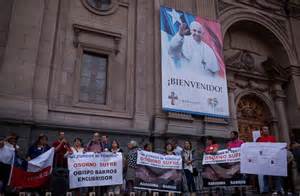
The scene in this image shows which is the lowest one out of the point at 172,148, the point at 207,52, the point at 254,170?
the point at 254,170

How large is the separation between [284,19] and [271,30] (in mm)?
1656

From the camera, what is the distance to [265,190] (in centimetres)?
817

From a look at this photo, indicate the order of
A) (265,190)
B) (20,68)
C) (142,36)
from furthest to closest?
(142,36)
(20,68)
(265,190)

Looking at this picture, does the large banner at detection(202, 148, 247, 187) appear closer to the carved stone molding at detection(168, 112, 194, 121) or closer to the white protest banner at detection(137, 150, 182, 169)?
the white protest banner at detection(137, 150, 182, 169)

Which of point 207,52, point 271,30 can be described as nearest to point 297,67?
point 271,30

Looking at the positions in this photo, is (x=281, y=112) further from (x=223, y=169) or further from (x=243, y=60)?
(x=223, y=169)

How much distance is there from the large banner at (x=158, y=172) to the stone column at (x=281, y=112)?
931 centimetres

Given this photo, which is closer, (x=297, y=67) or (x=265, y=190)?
(x=265, y=190)

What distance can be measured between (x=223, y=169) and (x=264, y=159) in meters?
1.16

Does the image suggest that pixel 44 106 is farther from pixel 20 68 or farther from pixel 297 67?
pixel 297 67

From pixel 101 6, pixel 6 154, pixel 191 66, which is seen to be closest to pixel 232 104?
pixel 191 66

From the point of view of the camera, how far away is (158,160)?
299 inches

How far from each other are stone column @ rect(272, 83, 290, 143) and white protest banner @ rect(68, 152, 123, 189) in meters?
10.7


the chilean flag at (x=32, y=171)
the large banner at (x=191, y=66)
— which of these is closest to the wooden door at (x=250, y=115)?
the large banner at (x=191, y=66)
